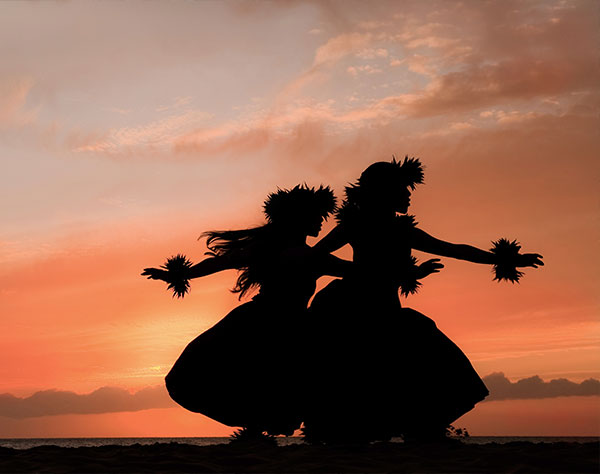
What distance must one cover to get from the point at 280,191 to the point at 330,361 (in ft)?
7.25

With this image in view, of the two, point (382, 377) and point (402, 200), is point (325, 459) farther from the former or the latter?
point (402, 200)

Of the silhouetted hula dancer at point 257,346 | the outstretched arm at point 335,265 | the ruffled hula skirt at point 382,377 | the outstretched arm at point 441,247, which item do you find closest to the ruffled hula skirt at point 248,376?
the silhouetted hula dancer at point 257,346

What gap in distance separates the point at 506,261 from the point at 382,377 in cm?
199

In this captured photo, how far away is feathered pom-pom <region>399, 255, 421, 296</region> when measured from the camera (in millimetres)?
7588

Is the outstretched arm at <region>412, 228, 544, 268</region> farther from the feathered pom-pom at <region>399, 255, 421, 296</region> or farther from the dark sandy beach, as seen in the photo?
→ the dark sandy beach

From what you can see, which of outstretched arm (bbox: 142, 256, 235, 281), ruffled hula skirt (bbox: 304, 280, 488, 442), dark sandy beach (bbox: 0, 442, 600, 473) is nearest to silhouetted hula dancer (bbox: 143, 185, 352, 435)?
outstretched arm (bbox: 142, 256, 235, 281)

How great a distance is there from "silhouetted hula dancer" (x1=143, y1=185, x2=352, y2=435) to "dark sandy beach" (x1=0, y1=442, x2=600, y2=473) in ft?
2.21

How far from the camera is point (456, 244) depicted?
25.2 ft

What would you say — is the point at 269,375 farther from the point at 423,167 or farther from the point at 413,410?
the point at 423,167

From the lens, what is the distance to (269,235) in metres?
8.20

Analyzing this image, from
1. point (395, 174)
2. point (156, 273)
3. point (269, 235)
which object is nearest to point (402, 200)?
point (395, 174)

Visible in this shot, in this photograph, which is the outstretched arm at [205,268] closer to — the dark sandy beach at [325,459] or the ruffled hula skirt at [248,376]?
the ruffled hula skirt at [248,376]

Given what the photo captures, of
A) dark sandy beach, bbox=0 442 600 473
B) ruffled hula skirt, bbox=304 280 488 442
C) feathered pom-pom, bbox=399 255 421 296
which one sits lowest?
dark sandy beach, bbox=0 442 600 473

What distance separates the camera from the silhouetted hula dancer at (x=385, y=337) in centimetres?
724
